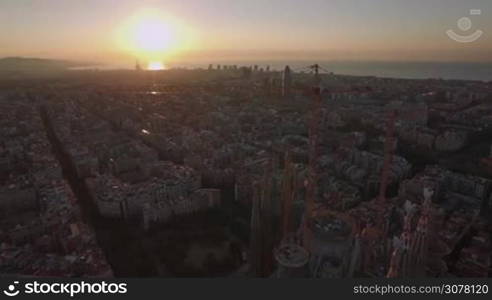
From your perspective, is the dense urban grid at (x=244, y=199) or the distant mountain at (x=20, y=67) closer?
the dense urban grid at (x=244, y=199)

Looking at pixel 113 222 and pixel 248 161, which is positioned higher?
pixel 248 161

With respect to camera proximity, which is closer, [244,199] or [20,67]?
[244,199]

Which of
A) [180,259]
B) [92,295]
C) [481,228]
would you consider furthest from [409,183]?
[92,295]

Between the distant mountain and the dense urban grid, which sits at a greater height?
the distant mountain

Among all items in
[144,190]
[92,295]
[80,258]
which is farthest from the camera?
[144,190]

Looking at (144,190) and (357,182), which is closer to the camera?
(144,190)

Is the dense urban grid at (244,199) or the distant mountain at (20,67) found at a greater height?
the distant mountain at (20,67)

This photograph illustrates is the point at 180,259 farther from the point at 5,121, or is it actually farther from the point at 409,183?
the point at 5,121

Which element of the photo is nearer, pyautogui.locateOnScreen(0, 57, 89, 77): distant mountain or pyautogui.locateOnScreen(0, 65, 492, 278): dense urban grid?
pyautogui.locateOnScreen(0, 65, 492, 278): dense urban grid
